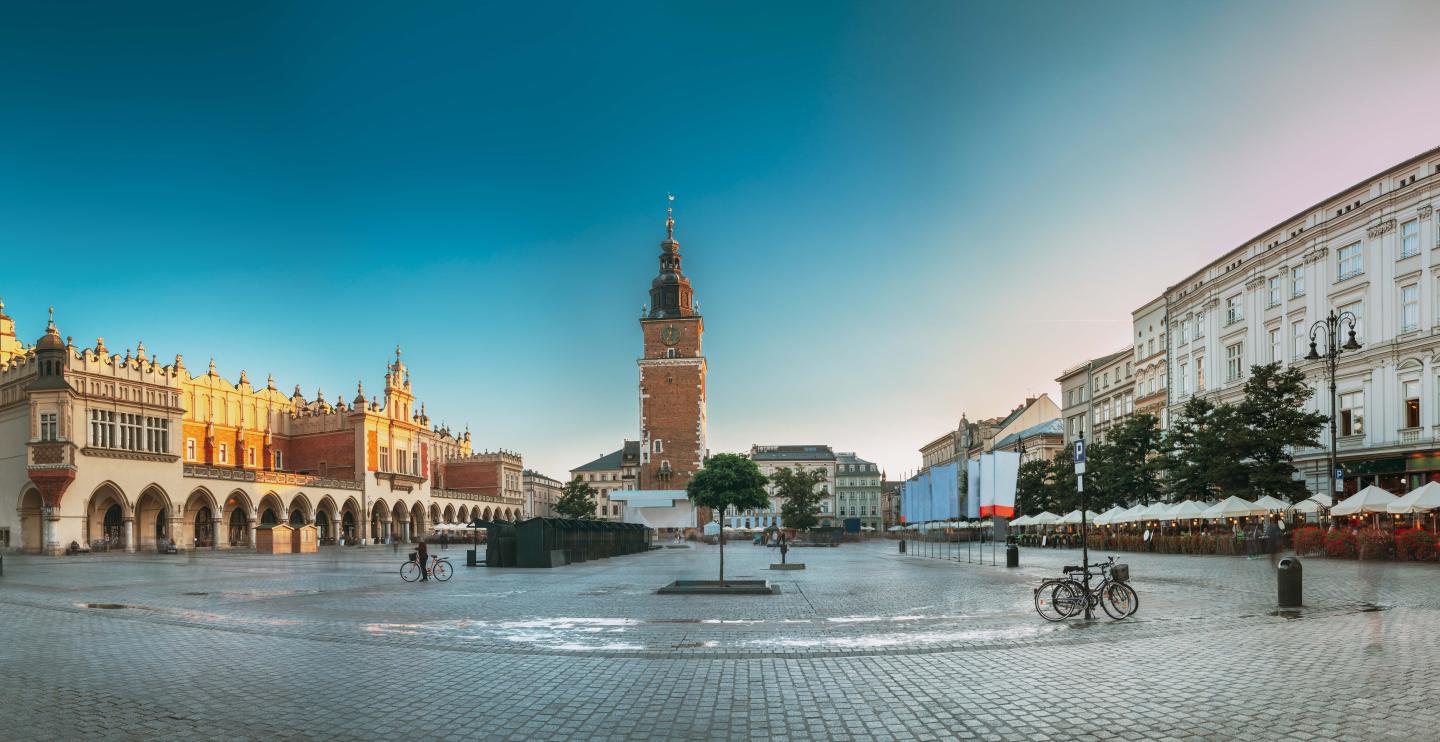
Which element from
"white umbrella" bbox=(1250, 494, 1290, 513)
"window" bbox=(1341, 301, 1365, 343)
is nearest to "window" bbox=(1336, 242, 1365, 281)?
"window" bbox=(1341, 301, 1365, 343)

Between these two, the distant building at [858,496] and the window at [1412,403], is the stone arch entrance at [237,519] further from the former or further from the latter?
the distant building at [858,496]

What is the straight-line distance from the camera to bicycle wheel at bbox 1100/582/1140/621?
16.4 m

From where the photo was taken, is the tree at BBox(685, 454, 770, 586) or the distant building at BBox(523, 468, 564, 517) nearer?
the tree at BBox(685, 454, 770, 586)

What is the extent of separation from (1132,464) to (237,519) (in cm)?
6153

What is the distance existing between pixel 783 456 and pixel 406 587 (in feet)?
470

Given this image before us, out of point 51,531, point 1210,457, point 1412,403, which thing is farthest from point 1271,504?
point 51,531

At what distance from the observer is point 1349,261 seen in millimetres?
43969

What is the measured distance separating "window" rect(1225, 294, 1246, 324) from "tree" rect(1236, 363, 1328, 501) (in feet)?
39.4

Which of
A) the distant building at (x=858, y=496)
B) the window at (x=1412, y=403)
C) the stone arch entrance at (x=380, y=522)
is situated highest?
the window at (x=1412, y=403)

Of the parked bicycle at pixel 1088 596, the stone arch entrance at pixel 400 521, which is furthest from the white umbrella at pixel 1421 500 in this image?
the stone arch entrance at pixel 400 521

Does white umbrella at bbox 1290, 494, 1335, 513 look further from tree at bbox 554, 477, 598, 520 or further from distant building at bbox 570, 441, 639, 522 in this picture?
distant building at bbox 570, 441, 639, 522

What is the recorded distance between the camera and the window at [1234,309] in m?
53.8

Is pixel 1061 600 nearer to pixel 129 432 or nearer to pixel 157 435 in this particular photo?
pixel 129 432

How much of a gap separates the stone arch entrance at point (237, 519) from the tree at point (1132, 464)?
55959 mm
